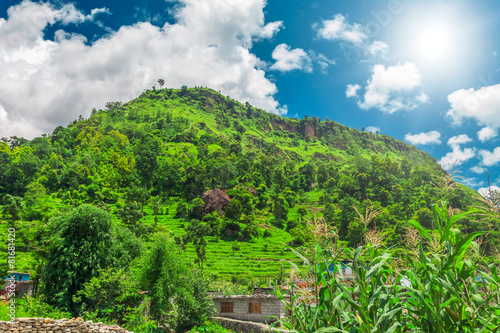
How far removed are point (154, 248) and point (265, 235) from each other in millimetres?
51221

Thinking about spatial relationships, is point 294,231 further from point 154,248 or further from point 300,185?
point 154,248

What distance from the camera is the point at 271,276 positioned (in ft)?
166


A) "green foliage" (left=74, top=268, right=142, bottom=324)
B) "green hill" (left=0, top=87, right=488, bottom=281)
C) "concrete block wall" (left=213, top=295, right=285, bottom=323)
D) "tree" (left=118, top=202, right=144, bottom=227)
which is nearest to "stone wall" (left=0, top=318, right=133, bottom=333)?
"green foliage" (left=74, top=268, right=142, bottom=324)

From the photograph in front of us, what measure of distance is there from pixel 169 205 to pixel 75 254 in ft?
200

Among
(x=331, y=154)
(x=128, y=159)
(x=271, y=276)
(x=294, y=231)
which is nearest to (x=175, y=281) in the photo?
(x=271, y=276)

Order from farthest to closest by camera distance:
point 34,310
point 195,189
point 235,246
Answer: point 195,189
point 235,246
point 34,310

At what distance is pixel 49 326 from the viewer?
32.4 ft

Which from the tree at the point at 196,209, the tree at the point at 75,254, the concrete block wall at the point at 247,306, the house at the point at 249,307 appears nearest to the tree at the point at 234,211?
the tree at the point at 196,209

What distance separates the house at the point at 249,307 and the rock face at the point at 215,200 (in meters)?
50.4

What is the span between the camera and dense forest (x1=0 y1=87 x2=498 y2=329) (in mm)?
19875

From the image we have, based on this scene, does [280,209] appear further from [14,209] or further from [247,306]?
[247,306]

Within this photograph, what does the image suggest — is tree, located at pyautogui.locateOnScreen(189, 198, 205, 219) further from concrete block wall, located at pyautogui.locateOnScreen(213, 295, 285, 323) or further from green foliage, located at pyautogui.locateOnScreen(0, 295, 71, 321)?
green foliage, located at pyautogui.locateOnScreen(0, 295, 71, 321)

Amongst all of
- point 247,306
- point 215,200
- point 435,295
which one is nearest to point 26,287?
point 247,306

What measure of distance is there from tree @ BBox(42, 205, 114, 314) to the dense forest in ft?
0.25
